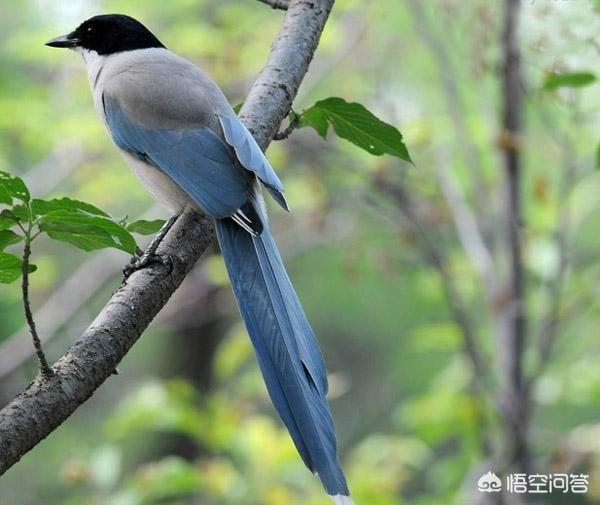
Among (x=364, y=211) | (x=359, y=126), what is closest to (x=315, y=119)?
(x=359, y=126)

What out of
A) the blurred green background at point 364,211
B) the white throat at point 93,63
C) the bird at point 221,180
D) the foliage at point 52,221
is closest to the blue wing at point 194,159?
the bird at point 221,180

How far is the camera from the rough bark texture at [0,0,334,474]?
1.29m

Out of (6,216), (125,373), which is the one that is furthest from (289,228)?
(125,373)

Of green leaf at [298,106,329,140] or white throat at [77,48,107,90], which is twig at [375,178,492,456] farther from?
green leaf at [298,106,329,140]

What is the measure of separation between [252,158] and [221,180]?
189mm

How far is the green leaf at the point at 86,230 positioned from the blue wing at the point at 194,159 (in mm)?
602

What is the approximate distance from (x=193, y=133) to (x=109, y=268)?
311cm

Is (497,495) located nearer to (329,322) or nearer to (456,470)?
(456,470)

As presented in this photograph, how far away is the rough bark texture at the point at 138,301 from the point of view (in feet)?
4.22

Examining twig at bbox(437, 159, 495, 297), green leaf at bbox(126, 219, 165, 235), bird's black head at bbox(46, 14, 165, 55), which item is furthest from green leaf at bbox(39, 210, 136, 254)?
twig at bbox(437, 159, 495, 297)

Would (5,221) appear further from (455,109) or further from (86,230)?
(455,109)

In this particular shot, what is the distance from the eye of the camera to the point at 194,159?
7.91ft

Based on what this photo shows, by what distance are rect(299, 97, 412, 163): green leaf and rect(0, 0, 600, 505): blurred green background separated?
0.63 metres

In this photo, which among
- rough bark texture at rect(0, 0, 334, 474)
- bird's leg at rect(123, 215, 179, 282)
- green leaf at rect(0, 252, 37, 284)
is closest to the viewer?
rough bark texture at rect(0, 0, 334, 474)
